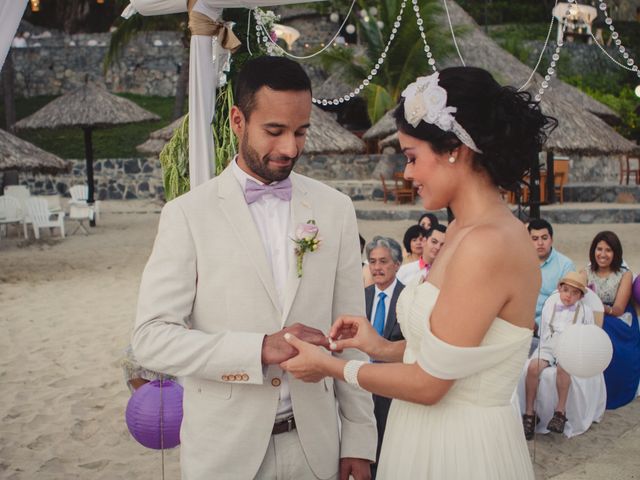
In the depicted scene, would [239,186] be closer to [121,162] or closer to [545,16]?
[121,162]

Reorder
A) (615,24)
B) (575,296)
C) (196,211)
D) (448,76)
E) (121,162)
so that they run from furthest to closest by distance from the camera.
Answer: (615,24)
(121,162)
(575,296)
(196,211)
(448,76)

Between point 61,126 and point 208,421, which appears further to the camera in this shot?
point 61,126

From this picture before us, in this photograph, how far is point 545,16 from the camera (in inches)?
1350

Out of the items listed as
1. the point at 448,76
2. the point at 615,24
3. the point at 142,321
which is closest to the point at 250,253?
the point at 142,321

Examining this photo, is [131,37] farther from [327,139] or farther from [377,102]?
[327,139]

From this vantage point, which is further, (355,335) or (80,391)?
(80,391)

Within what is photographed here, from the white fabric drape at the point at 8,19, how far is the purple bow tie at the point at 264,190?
1154 millimetres

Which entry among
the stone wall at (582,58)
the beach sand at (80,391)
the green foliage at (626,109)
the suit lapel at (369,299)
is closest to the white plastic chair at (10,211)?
the beach sand at (80,391)

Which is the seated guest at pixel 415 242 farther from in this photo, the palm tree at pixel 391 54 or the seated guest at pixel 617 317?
the palm tree at pixel 391 54

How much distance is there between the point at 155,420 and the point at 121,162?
2112cm

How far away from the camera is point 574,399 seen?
5727mm

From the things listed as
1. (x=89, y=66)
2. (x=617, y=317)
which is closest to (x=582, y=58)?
(x=89, y=66)

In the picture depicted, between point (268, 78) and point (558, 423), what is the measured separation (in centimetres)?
429

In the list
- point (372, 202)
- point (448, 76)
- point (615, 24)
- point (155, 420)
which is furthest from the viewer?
point (615, 24)
